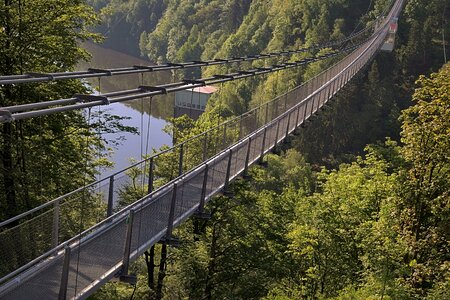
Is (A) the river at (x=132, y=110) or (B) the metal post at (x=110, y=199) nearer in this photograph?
(B) the metal post at (x=110, y=199)

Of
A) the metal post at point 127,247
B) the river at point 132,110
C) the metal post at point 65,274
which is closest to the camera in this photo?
the metal post at point 65,274

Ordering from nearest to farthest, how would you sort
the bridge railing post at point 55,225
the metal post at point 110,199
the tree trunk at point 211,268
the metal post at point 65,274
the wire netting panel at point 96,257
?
the metal post at point 65,274, the wire netting panel at point 96,257, the bridge railing post at point 55,225, the metal post at point 110,199, the tree trunk at point 211,268

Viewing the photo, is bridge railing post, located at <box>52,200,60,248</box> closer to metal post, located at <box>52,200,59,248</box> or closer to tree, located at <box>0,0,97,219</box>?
metal post, located at <box>52,200,59,248</box>

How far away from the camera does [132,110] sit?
165ft

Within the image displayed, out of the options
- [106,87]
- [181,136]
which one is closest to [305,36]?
[106,87]

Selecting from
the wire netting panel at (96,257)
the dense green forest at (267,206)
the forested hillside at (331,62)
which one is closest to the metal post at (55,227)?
the wire netting panel at (96,257)

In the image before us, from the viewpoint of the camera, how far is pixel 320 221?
46.7 ft

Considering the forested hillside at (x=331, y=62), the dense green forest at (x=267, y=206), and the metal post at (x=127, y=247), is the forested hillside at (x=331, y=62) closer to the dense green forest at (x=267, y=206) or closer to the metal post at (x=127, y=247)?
the dense green forest at (x=267, y=206)

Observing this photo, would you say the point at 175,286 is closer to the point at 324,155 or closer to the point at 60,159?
the point at 60,159

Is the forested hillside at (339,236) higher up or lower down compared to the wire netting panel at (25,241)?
lower down

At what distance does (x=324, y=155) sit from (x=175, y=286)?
28564 mm

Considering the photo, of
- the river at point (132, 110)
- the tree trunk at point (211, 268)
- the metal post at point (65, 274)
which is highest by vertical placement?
the metal post at point (65, 274)

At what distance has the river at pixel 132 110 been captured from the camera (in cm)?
3167

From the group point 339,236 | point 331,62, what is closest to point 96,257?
point 339,236
